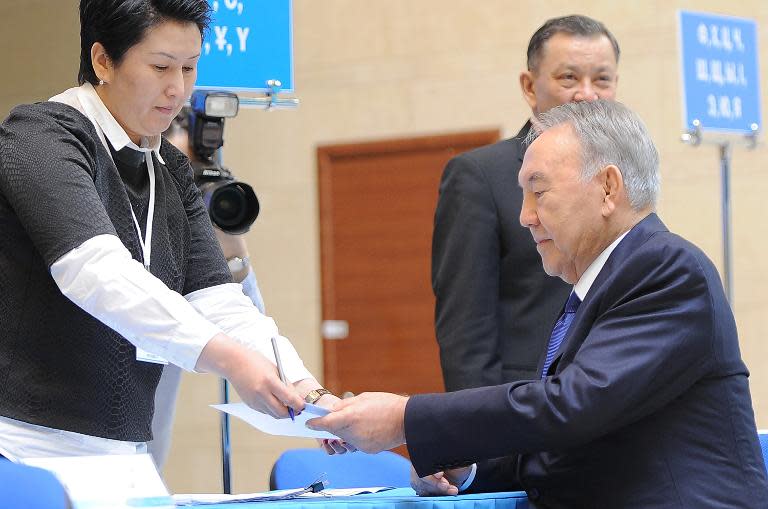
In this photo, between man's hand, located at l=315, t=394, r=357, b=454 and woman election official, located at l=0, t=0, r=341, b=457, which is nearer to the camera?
woman election official, located at l=0, t=0, r=341, b=457

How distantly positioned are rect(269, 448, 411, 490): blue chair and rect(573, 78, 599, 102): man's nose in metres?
1.02

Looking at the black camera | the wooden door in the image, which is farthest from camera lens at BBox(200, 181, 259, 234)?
the wooden door

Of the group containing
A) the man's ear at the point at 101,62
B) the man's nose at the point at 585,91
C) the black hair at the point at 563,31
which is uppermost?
the black hair at the point at 563,31

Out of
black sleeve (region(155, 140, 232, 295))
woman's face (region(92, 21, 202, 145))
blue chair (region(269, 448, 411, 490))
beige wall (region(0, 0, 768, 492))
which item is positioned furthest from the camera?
beige wall (region(0, 0, 768, 492))

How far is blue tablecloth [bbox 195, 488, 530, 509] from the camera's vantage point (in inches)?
73.7

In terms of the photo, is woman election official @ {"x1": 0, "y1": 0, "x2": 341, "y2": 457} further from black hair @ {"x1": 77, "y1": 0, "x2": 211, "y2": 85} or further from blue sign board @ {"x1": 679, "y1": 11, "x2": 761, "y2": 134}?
blue sign board @ {"x1": 679, "y1": 11, "x2": 761, "y2": 134}

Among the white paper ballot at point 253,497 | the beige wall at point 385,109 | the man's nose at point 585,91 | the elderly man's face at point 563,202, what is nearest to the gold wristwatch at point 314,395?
the white paper ballot at point 253,497

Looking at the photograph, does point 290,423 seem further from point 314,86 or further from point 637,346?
point 314,86

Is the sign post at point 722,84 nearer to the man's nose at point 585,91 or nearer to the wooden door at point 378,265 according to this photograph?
the man's nose at point 585,91

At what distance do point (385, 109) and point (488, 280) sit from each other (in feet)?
12.1

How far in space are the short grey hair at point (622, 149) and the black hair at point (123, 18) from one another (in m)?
0.72

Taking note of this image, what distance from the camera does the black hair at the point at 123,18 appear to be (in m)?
2.13

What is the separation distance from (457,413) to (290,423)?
30 centimetres

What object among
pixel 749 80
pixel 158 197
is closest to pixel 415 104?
pixel 749 80
